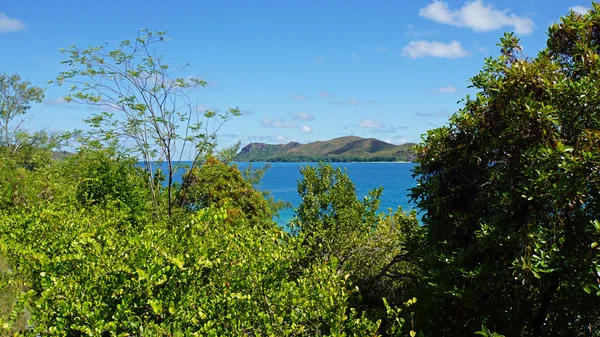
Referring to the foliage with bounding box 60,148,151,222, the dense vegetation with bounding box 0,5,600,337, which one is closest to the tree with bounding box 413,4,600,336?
the dense vegetation with bounding box 0,5,600,337

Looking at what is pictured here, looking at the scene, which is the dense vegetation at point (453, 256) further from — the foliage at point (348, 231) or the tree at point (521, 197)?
the foliage at point (348, 231)

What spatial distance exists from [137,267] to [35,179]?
16124 mm

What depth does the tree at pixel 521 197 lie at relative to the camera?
5184 mm

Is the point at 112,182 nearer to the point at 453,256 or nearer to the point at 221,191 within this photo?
the point at 221,191

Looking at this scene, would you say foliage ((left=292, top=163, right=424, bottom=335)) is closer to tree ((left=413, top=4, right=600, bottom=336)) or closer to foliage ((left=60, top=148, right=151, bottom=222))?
tree ((left=413, top=4, right=600, bottom=336))

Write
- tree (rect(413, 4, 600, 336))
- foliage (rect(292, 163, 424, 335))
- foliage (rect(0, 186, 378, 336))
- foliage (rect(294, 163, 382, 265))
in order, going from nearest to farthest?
1. foliage (rect(0, 186, 378, 336))
2. tree (rect(413, 4, 600, 336))
3. foliage (rect(292, 163, 424, 335))
4. foliage (rect(294, 163, 382, 265))

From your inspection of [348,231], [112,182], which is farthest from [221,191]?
[348,231]

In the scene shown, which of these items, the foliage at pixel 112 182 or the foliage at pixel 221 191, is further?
the foliage at pixel 221 191

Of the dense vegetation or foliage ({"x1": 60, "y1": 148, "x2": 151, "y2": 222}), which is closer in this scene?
the dense vegetation

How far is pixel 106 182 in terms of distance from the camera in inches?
669

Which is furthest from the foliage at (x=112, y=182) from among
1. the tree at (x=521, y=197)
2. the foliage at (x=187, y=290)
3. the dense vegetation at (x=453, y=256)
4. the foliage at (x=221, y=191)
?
the tree at (x=521, y=197)

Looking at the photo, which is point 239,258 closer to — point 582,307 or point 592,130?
point 582,307

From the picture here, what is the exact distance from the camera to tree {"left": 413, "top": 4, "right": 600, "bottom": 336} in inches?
204

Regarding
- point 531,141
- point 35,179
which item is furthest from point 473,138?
point 35,179
